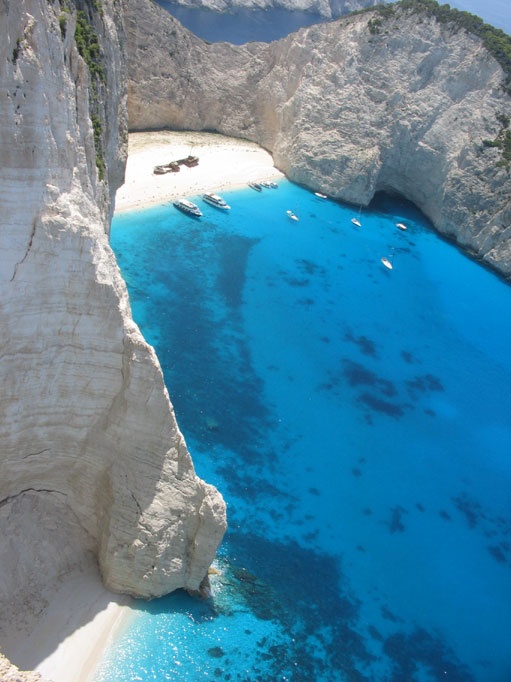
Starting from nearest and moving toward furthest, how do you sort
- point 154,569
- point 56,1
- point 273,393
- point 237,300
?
point 56,1
point 154,569
point 273,393
point 237,300

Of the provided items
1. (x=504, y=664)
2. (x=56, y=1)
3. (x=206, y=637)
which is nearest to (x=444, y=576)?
(x=504, y=664)

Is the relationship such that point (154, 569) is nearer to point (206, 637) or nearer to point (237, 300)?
point (206, 637)

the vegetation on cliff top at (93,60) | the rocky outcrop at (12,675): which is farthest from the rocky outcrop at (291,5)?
the rocky outcrop at (12,675)

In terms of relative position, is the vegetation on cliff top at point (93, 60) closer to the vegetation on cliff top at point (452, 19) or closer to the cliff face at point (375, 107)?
the cliff face at point (375, 107)

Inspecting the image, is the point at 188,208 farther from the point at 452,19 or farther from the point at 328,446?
the point at 452,19

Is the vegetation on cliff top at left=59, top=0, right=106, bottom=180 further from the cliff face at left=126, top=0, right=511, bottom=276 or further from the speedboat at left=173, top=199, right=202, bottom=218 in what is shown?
the cliff face at left=126, top=0, right=511, bottom=276
